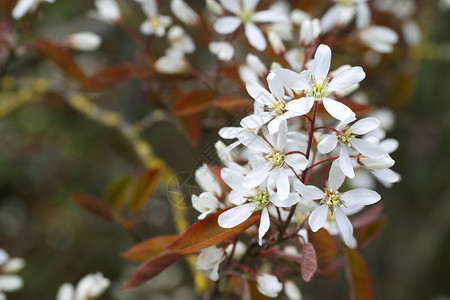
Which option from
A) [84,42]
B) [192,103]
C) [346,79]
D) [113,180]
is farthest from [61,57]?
[113,180]

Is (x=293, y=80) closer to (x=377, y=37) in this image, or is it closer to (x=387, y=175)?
(x=387, y=175)

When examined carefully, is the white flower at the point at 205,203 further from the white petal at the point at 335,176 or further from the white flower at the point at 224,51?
the white flower at the point at 224,51

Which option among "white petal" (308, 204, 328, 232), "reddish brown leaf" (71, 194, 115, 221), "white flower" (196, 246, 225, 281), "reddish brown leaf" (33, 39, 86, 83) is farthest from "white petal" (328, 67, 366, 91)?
"reddish brown leaf" (33, 39, 86, 83)

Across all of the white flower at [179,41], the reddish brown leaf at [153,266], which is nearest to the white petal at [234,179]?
the reddish brown leaf at [153,266]

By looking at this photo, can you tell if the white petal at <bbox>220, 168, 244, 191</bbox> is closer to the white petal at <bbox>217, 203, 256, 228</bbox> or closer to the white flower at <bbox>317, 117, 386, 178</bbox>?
the white petal at <bbox>217, 203, 256, 228</bbox>

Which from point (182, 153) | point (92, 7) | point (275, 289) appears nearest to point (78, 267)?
point (182, 153)

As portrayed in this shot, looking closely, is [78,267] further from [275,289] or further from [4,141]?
[275,289]
